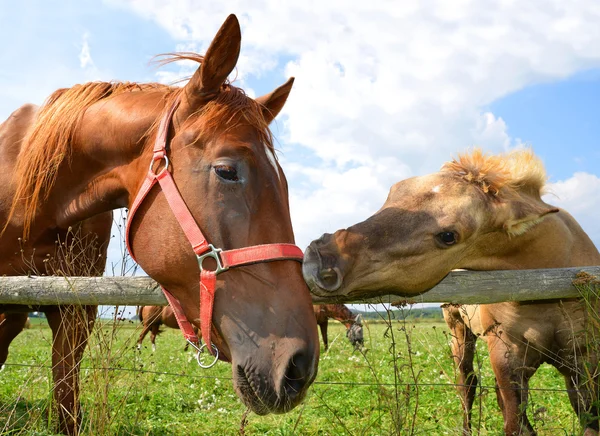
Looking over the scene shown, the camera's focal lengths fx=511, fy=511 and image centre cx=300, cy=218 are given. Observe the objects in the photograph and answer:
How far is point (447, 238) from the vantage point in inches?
136

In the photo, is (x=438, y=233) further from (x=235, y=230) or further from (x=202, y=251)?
(x=202, y=251)

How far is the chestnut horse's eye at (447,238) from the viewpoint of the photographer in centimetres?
346

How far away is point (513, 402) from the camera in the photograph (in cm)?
391

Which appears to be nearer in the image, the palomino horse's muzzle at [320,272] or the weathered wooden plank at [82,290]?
the palomino horse's muzzle at [320,272]

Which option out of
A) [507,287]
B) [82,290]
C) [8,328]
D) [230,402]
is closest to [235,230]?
[82,290]

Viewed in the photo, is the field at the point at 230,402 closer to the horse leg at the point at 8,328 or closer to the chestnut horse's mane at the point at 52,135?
the horse leg at the point at 8,328

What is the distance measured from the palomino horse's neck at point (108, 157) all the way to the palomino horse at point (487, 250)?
1126 millimetres

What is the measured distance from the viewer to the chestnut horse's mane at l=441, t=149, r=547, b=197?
3.78 metres

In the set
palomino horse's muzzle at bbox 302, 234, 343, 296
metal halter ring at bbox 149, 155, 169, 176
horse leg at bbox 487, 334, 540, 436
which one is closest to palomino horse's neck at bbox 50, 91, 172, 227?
metal halter ring at bbox 149, 155, 169, 176

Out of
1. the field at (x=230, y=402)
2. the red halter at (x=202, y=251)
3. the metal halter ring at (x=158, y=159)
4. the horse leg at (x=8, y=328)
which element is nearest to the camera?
the red halter at (x=202, y=251)

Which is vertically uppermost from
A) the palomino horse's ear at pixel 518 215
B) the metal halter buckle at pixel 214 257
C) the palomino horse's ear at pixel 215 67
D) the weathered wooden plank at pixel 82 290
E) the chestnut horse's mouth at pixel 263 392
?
the palomino horse's ear at pixel 215 67

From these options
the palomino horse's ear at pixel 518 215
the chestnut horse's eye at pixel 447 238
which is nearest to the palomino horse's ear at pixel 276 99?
the chestnut horse's eye at pixel 447 238

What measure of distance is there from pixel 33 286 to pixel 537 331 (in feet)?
11.9

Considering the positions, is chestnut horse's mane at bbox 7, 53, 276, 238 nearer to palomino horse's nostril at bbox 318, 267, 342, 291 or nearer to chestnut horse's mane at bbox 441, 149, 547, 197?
palomino horse's nostril at bbox 318, 267, 342, 291
